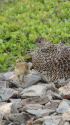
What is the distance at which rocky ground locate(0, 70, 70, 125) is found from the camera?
6.02 meters

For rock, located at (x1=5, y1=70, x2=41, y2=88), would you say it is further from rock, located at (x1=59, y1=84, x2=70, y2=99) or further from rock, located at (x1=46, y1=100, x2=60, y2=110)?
rock, located at (x1=46, y1=100, x2=60, y2=110)

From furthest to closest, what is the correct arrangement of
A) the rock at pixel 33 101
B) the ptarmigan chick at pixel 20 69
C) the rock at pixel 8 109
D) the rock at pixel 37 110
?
the ptarmigan chick at pixel 20 69 < the rock at pixel 33 101 < the rock at pixel 8 109 < the rock at pixel 37 110

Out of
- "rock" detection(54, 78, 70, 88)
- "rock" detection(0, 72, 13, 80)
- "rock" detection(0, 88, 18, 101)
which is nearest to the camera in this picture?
"rock" detection(0, 88, 18, 101)

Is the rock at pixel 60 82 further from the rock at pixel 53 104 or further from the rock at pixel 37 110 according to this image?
the rock at pixel 37 110

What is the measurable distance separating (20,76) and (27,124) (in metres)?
2.55

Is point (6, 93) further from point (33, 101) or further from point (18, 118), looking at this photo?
point (18, 118)

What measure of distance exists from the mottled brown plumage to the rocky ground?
0.46ft

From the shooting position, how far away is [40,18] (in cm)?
1322

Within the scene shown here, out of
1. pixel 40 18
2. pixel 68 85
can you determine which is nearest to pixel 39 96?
pixel 68 85

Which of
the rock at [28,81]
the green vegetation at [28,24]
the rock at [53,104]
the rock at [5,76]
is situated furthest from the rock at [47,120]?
the green vegetation at [28,24]

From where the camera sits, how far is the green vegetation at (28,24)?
10.8m

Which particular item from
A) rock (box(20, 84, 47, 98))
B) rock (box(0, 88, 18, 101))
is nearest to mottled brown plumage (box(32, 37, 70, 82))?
rock (box(20, 84, 47, 98))

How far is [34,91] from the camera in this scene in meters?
7.46

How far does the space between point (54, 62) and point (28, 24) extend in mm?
4285
